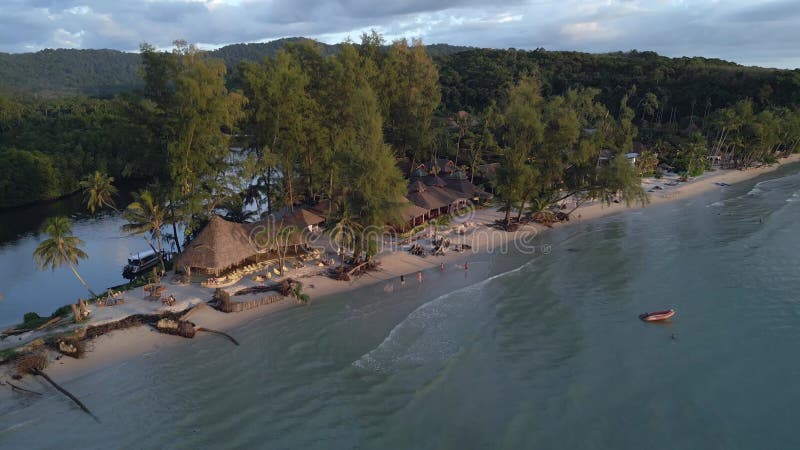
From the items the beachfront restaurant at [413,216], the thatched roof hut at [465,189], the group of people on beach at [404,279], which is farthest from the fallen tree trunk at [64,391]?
the thatched roof hut at [465,189]

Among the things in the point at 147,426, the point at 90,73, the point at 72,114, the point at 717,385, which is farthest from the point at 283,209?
the point at 90,73

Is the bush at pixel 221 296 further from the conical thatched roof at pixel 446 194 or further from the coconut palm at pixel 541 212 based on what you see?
the coconut palm at pixel 541 212

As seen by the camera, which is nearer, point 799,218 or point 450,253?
point 450,253

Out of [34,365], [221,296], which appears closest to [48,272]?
[34,365]

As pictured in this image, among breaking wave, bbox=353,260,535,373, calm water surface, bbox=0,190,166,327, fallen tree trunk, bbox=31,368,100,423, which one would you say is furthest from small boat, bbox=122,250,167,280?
breaking wave, bbox=353,260,535,373

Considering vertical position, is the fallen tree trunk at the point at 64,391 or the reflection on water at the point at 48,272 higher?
the reflection on water at the point at 48,272

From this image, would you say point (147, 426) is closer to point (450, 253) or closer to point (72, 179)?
point (450, 253)

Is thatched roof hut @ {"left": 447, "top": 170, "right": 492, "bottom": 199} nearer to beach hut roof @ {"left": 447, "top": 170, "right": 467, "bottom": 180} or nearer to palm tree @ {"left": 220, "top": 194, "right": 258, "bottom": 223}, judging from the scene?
beach hut roof @ {"left": 447, "top": 170, "right": 467, "bottom": 180}
